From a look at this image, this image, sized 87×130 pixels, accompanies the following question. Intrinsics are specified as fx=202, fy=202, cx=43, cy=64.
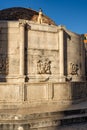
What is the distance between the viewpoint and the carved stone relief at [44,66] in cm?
1490

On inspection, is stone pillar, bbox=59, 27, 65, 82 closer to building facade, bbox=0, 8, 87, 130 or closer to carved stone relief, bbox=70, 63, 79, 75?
building facade, bbox=0, 8, 87, 130

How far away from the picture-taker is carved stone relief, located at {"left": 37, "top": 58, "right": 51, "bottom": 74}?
1490 cm

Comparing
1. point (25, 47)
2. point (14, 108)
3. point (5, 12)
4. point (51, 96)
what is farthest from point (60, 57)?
A: point (5, 12)

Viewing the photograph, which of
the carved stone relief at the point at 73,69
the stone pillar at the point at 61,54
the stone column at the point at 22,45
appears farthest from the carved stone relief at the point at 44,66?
the carved stone relief at the point at 73,69

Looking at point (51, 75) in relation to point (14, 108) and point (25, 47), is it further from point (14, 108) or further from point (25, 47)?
point (14, 108)

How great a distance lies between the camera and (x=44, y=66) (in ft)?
49.2

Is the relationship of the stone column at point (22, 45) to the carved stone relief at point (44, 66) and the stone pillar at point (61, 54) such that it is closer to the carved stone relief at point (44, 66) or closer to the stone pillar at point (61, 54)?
the carved stone relief at point (44, 66)

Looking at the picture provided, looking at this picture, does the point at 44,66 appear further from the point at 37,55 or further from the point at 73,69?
the point at 73,69

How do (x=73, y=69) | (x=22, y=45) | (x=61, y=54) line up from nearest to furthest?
(x=22, y=45) → (x=61, y=54) → (x=73, y=69)

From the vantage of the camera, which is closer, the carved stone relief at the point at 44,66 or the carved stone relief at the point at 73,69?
the carved stone relief at the point at 44,66

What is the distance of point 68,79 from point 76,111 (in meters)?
6.90

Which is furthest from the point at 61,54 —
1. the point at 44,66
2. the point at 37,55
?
the point at 37,55

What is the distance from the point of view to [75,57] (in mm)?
17453

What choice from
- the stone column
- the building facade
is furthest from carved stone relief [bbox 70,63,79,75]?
the stone column
